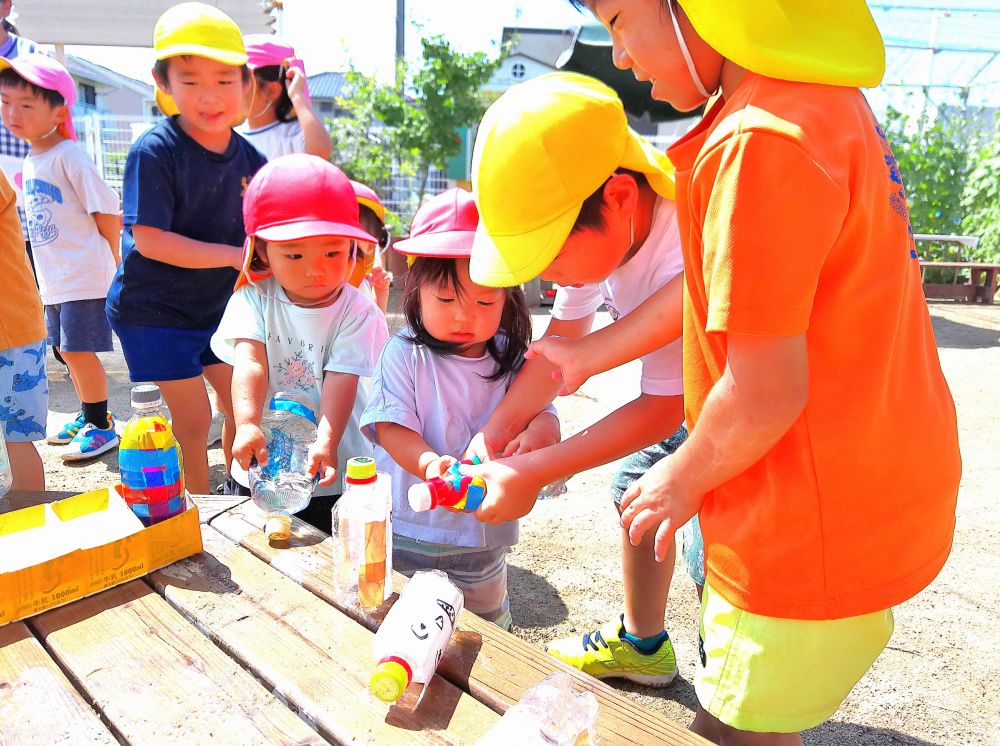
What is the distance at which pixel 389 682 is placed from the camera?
1207 millimetres

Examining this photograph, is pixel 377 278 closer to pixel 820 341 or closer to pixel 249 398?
pixel 249 398

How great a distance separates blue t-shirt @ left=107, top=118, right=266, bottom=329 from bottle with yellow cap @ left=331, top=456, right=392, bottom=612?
1.76 m

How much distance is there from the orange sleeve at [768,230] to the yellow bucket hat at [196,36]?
231 centimetres

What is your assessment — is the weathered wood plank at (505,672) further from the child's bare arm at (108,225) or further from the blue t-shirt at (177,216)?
the child's bare arm at (108,225)

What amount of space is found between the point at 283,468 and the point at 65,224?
2.82m

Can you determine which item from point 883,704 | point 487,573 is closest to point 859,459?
point 487,573

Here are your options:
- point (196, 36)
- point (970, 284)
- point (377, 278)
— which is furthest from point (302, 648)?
point (970, 284)

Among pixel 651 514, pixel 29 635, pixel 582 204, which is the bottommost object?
pixel 29 635

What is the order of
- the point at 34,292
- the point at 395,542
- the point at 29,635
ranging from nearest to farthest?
1. the point at 29,635
2. the point at 395,542
3. the point at 34,292

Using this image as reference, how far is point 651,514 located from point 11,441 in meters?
2.88

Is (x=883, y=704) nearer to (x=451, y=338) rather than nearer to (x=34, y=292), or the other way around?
(x=451, y=338)

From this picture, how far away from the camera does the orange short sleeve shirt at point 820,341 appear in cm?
104

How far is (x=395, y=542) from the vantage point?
84.5 inches

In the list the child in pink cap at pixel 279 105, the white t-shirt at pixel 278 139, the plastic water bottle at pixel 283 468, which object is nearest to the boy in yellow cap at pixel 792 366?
the plastic water bottle at pixel 283 468
